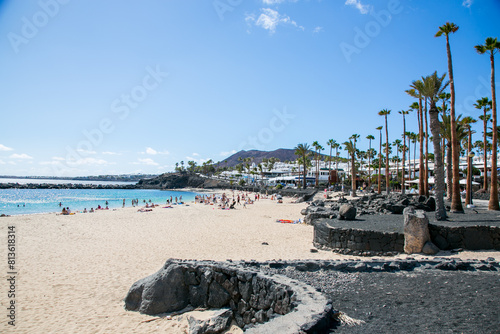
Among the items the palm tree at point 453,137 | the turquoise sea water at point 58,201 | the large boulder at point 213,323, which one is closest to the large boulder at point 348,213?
the palm tree at point 453,137

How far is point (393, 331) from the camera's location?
14.7 ft

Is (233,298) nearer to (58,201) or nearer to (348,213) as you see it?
(348,213)

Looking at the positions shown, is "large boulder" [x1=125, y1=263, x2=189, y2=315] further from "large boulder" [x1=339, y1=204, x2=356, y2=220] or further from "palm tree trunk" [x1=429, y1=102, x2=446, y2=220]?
"palm tree trunk" [x1=429, y1=102, x2=446, y2=220]

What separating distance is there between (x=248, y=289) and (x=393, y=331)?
2914mm

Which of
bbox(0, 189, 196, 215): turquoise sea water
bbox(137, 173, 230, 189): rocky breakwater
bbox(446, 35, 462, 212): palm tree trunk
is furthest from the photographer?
bbox(137, 173, 230, 189): rocky breakwater

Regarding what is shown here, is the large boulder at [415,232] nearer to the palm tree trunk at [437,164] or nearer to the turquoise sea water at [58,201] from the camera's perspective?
the palm tree trunk at [437,164]

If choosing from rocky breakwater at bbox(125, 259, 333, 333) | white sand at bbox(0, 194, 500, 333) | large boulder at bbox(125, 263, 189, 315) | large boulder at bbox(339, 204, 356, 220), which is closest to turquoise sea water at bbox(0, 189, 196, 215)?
white sand at bbox(0, 194, 500, 333)

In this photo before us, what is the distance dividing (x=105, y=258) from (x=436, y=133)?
659 inches

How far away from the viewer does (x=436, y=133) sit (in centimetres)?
1577

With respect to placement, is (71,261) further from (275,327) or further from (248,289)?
(275,327)

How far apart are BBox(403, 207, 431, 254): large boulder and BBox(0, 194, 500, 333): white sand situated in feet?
4.35

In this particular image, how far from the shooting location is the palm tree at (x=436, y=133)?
14.6 meters

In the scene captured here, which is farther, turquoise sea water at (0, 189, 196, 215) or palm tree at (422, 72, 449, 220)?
turquoise sea water at (0, 189, 196, 215)

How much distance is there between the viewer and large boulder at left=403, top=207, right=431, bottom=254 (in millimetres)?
11234
